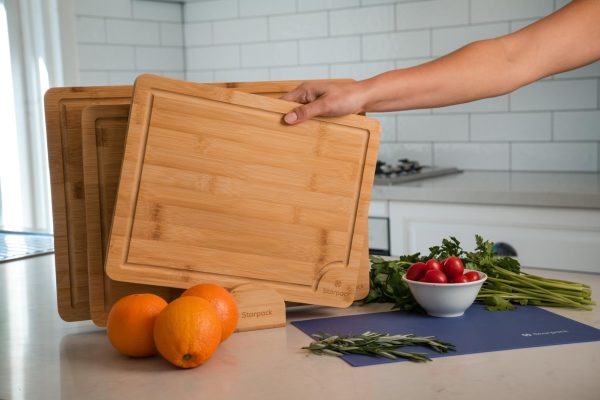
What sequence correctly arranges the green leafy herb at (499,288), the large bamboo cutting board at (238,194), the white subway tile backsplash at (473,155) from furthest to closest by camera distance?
the white subway tile backsplash at (473,155), the green leafy herb at (499,288), the large bamboo cutting board at (238,194)

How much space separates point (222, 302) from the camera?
1.09 m

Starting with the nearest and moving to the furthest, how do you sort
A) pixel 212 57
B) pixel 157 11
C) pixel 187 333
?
1. pixel 187 333
2. pixel 157 11
3. pixel 212 57

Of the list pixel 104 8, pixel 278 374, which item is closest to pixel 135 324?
pixel 278 374

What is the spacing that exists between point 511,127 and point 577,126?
25 cm

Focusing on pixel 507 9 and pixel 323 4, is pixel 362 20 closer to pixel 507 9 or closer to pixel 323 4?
pixel 323 4

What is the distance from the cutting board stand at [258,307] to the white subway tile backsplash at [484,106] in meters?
1.94

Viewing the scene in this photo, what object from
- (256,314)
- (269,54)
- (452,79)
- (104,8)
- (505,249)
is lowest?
(505,249)

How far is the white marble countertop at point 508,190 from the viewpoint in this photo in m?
2.26

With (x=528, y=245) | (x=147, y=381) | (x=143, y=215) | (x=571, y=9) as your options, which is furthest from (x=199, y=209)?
(x=528, y=245)

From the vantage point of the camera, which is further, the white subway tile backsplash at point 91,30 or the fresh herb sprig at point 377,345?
the white subway tile backsplash at point 91,30

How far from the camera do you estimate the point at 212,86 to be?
3.95 ft

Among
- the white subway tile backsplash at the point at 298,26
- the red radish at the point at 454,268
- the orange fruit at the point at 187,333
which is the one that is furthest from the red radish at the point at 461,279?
the white subway tile backsplash at the point at 298,26

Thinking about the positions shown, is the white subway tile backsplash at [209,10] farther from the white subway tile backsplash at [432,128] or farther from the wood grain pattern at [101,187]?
the wood grain pattern at [101,187]

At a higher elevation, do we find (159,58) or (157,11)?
(157,11)
